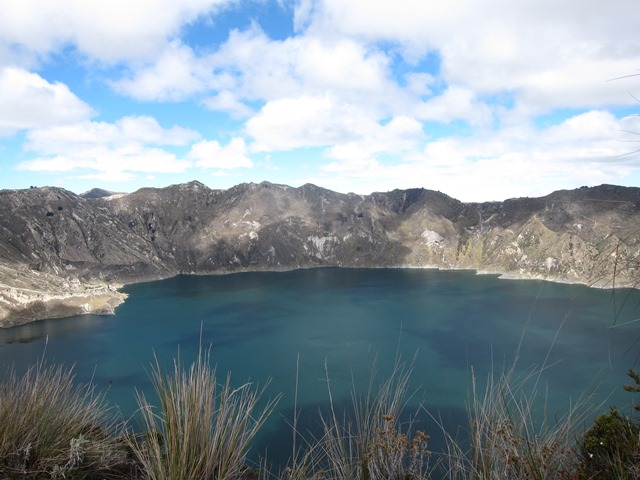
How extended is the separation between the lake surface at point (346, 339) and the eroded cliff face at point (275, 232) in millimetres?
20328

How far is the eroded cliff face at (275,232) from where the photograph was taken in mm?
122438

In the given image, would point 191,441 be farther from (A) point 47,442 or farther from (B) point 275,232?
(B) point 275,232

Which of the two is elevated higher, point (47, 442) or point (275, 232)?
point (47, 442)

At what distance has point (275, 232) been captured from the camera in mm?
169000

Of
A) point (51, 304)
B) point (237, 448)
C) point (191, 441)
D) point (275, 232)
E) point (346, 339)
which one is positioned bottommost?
point (346, 339)

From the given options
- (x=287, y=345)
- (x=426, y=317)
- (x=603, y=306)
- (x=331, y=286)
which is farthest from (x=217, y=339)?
(x=603, y=306)

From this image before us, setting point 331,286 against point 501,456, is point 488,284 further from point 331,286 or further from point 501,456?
point 501,456

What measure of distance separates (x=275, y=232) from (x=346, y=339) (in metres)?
110

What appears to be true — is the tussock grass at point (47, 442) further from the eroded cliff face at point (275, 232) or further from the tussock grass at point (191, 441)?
the eroded cliff face at point (275, 232)

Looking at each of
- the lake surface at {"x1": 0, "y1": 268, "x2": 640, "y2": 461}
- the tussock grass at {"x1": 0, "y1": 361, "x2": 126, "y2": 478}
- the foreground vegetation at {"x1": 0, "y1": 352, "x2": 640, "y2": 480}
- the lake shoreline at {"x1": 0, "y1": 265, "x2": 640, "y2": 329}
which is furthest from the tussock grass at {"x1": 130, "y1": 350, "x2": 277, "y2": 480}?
the lake shoreline at {"x1": 0, "y1": 265, "x2": 640, "y2": 329}

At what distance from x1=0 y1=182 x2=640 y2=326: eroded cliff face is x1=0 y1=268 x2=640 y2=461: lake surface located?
20.3 m

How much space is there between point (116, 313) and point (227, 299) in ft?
82.3

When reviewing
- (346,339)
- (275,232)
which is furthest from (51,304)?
(275,232)

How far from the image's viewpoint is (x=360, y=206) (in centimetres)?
18700
